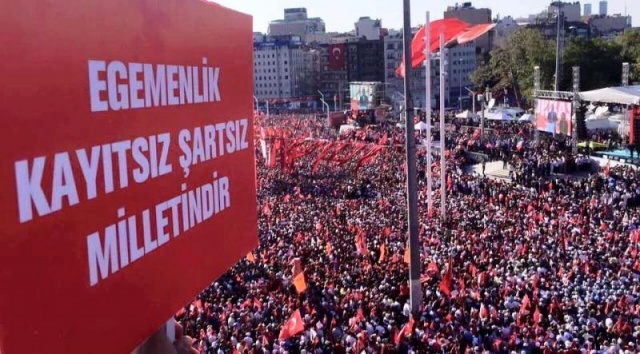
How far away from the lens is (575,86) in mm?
33438

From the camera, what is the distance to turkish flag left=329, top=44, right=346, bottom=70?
10544cm

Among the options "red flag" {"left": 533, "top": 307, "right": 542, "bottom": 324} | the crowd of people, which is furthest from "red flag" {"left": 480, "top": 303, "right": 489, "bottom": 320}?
"red flag" {"left": 533, "top": 307, "right": 542, "bottom": 324}

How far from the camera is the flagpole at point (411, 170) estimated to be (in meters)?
12.3

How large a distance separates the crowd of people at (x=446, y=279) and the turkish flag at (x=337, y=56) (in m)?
81.9

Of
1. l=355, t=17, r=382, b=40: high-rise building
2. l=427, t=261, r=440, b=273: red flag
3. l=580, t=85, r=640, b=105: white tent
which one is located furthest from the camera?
l=355, t=17, r=382, b=40: high-rise building

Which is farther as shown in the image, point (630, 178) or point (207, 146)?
point (630, 178)

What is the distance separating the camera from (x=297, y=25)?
151250 mm

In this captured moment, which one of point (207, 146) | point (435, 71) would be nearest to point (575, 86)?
point (207, 146)

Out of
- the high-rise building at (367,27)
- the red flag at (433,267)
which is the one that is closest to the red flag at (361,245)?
the red flag at (433,267)

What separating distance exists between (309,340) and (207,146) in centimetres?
785

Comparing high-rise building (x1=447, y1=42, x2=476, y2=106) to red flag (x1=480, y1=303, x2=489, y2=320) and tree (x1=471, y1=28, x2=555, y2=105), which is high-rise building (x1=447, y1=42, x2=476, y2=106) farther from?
red flag (x1=480, y1=303, x2=489, y2=320)

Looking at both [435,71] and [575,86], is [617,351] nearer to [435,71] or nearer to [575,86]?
[575,86]

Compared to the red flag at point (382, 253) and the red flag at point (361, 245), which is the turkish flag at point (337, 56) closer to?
the red flag at point (361, 245)

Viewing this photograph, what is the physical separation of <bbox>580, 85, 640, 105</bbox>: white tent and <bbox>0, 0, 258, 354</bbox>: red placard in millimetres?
31672
